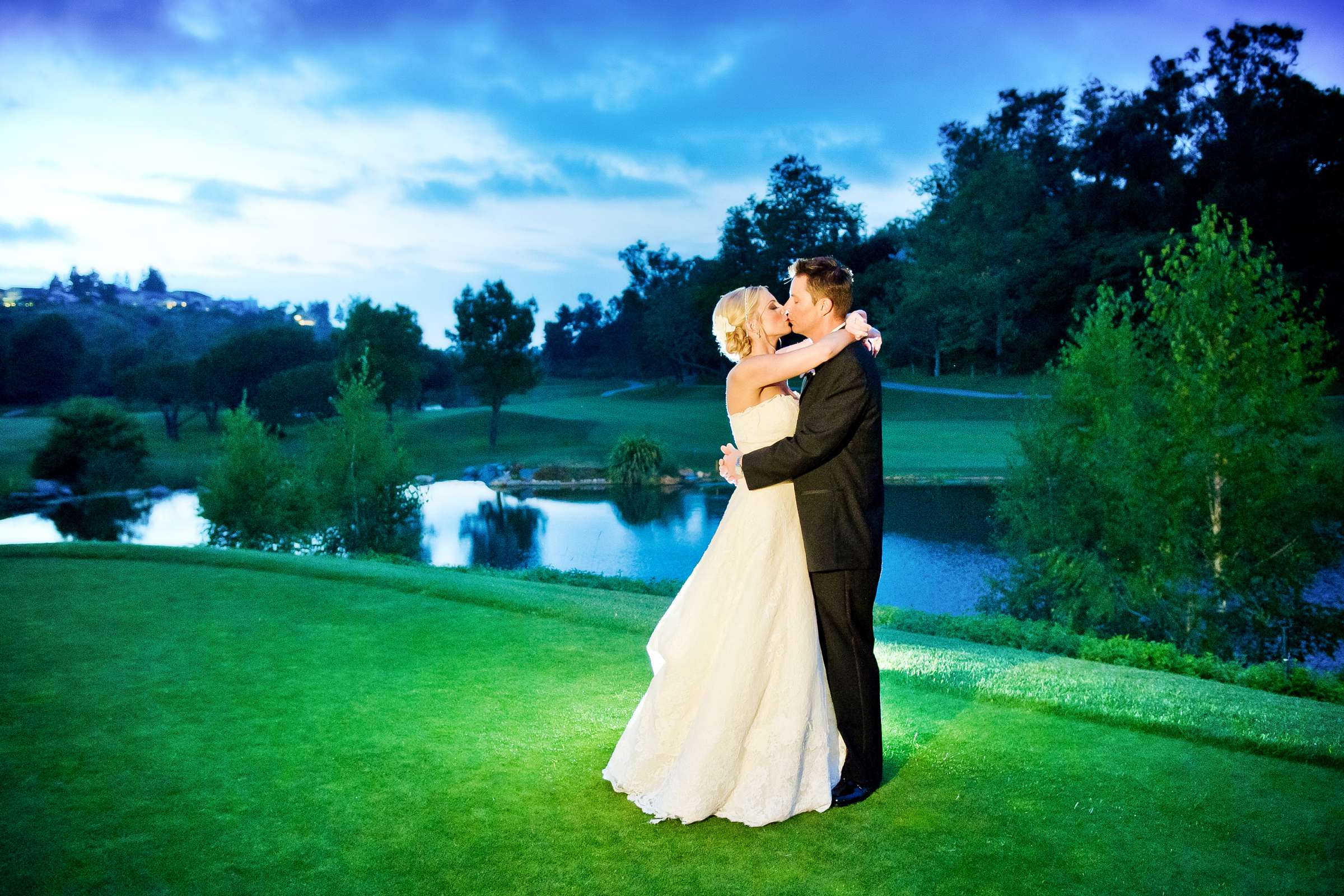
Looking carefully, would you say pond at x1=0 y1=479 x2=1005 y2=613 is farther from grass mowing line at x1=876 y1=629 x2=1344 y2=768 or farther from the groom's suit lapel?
the groom's suit lapel

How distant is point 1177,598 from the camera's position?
14695 mm

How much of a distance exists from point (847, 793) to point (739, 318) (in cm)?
219

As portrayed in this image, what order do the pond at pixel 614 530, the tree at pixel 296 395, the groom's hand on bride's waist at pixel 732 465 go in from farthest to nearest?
1. the tree at pixel 296 395
2. the pond at pixel 614 530
3. the groom's hand on bride's waist at pixel 732 465

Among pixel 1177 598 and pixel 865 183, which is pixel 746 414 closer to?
pixel 1177 598

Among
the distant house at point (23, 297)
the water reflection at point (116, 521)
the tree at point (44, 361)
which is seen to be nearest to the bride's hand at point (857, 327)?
the water reflection at point (116, 521)

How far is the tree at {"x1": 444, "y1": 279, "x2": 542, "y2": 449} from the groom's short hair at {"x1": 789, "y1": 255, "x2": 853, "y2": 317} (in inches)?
1765

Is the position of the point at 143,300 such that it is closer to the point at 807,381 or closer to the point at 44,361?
the point at 44,361

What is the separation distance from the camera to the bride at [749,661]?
3.99m

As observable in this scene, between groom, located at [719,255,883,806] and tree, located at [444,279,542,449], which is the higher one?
tree, located at [444,279,542,449]

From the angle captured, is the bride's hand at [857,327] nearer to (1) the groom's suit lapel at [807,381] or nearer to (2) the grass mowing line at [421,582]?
(1) the groom's suit lapel at [807,381]

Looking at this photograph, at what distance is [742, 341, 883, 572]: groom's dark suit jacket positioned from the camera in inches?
158

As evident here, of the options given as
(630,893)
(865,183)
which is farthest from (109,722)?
(865,183)

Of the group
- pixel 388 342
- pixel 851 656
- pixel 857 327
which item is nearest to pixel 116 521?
pixel 388 342

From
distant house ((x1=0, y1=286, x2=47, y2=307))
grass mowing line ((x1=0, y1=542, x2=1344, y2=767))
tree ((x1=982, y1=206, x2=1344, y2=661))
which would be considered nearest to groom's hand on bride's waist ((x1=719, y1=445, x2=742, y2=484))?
grass mowing line ((x1=0, y1=542, x2=1344, y2=767))
